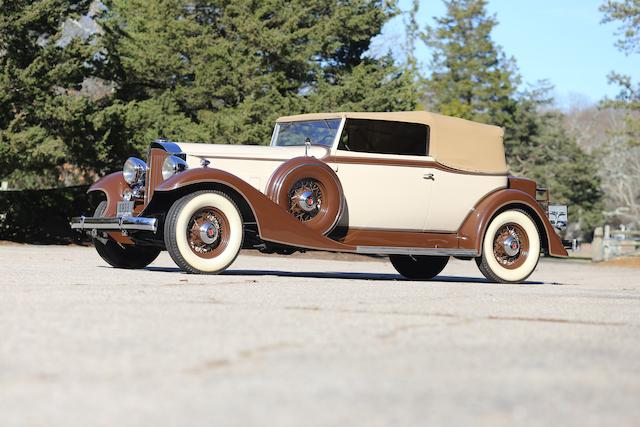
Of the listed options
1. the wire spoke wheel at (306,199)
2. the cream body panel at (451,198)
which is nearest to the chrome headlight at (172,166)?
the wire spoke wheel at (306,199)

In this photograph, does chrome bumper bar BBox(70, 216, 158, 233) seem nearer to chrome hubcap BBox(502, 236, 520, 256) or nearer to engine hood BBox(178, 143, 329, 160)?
engine hood BBox(178, 143, 329, 160)

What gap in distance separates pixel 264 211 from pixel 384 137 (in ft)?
6.80

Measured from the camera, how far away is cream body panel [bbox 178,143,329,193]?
440 inches

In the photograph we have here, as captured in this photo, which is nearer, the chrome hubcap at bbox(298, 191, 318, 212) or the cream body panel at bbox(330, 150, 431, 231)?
the chrome hubcap at bbox(298, 191, 318, 212)

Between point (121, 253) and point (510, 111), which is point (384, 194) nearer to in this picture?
point (121, 253)

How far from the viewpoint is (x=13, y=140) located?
77.8ft

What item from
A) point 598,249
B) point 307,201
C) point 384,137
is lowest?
point 598,249

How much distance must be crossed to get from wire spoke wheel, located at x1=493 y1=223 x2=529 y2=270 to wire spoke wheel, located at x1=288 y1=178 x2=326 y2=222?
2.56 meters

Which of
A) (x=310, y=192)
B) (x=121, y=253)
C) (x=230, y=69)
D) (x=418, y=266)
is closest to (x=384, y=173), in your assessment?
(x=310, y=192)

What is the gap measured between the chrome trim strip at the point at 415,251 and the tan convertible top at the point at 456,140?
1.06 m

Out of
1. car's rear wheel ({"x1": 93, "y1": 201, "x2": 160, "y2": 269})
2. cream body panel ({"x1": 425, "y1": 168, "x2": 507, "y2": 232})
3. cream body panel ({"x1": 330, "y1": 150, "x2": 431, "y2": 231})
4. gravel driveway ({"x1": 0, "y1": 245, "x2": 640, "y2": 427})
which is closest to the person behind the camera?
gravel driveway ({"x1": 0, "y1": 245, "x2": 640, "y2": 427})

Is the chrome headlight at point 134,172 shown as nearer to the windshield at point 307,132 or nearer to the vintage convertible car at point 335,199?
the vintage convertible car at point 335,199

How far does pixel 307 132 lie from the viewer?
12.1 metres

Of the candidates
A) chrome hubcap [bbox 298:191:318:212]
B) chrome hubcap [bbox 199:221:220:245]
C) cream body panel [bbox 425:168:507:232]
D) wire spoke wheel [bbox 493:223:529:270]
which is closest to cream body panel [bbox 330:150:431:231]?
cream body panel [bbox 425:168:507:232]
